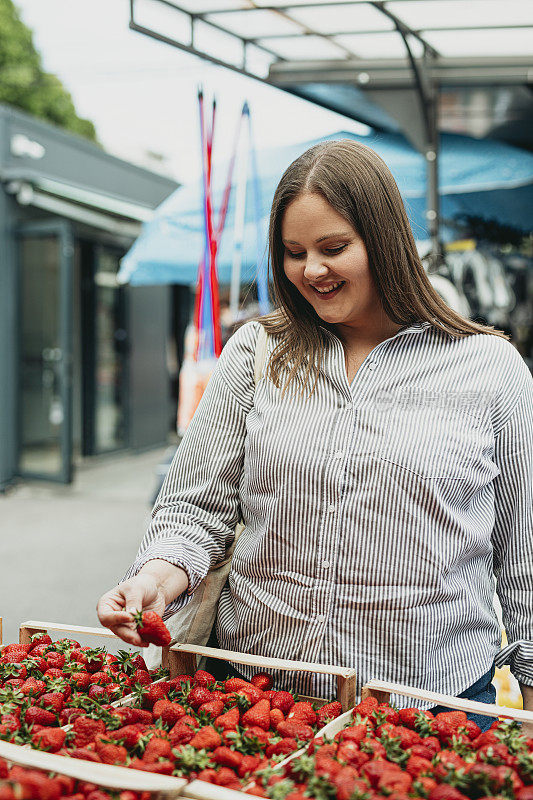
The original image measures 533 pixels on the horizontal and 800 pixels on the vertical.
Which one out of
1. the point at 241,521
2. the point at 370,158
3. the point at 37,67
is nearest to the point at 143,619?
the point at 241,521

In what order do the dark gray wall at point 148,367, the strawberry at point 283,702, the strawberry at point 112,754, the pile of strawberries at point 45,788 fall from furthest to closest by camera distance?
the dark gray wall at point 148,367 < the strawberry at point 283,702 < the strawberry at point 112,754 < the pile of strawberries at point 45,788

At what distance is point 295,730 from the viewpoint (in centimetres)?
140

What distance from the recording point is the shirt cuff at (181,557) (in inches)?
→ 63.0

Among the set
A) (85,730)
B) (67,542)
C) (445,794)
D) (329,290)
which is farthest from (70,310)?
(445,794)

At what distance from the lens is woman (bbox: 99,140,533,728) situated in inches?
61.1

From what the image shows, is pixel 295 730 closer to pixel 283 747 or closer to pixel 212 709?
pixel 283 747

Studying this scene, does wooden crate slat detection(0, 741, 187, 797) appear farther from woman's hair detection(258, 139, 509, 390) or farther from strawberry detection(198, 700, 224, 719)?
woman's hair detection(258, 139, 509, 390)

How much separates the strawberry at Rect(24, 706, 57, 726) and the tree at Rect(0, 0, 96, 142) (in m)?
24.2

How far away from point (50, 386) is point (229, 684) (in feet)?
27.9

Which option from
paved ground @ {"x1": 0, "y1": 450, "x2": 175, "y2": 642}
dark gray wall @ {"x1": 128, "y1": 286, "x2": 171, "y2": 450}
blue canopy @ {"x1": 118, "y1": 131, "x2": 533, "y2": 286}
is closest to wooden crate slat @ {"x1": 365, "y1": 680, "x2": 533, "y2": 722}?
paved ground @ {"x1": 0, "y1": 450, "x2": 175, "y2": 642}

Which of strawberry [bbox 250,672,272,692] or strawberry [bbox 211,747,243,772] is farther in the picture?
strawberry [bbox 250,672,272,692]

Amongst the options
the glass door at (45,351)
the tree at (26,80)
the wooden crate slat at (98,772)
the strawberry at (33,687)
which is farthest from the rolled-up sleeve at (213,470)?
the tree at (26,80)

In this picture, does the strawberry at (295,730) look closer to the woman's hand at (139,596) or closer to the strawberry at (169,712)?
the strawberry at (169,712)

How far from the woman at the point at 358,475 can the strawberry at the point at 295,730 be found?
154mm
